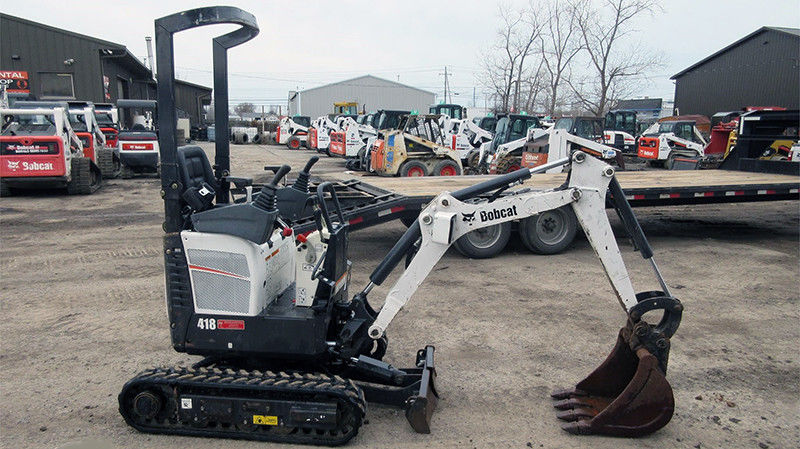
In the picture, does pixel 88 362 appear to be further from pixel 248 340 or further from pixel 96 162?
pixel 96 162

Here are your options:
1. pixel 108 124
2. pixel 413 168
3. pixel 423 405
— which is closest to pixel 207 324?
pixel 423 405

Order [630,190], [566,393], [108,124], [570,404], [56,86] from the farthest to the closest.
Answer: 1. [56,86]
2. [108,124]
3. [630,190]
4. [566,393]
5. [570,404]

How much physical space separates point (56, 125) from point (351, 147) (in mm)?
12176

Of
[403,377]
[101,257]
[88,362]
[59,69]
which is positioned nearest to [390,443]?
[403,377]

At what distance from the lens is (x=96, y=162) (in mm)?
17797

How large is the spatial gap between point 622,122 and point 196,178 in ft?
87.6

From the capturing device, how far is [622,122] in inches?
1094

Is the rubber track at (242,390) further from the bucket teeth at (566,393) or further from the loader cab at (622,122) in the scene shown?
the loader cab at (622,122)

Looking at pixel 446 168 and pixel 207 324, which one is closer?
pixel 207 324

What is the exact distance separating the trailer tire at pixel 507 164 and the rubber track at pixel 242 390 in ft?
44.3

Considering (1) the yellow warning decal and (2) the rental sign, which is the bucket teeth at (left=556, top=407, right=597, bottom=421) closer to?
(1) the yellow warning decal

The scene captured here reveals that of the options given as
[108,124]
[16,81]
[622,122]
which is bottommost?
[108,124]

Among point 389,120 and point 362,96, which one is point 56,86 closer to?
point 389,120

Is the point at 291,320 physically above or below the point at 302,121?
below
